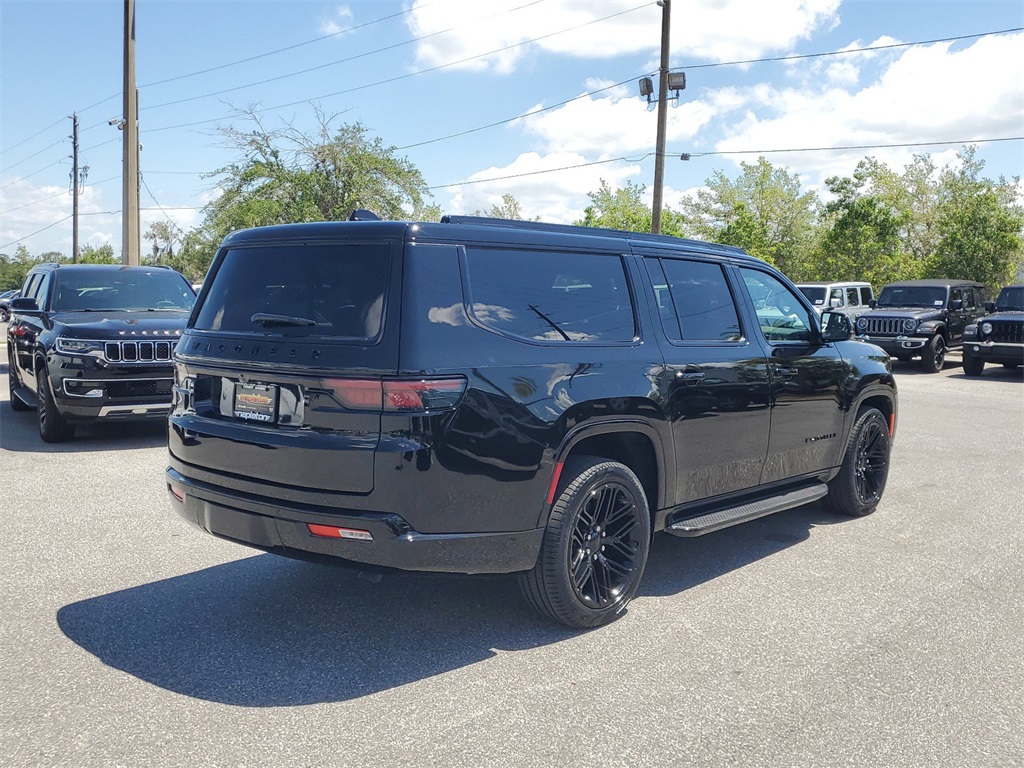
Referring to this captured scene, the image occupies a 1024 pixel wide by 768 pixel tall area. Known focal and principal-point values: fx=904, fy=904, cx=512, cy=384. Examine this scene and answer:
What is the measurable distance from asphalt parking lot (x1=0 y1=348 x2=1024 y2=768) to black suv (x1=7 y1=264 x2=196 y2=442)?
2479 millimetres

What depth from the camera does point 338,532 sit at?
368cm

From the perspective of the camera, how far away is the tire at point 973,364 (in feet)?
59.8

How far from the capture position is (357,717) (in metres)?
3.36

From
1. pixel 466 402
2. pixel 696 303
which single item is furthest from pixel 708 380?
pixel 466 402

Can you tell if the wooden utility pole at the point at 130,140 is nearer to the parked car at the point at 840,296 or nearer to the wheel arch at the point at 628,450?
the parked car at the point at 840,296

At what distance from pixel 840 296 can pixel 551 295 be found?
20821 millimetres

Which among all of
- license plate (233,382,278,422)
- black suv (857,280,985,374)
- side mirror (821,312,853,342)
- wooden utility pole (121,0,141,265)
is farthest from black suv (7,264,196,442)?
black suv (857,280,985,374)

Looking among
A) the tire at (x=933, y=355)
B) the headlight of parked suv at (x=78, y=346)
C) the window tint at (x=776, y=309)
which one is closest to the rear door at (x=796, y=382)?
the window tint at (x=776, y=309)

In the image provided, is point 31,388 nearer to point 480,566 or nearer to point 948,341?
point 480,566

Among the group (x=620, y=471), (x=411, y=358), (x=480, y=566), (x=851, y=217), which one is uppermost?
(x=851, y=217)

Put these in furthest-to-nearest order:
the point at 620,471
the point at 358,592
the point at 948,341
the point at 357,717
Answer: the point at 948,341 < the point at 358,592 < the point at 620,471 < the point at 357,717

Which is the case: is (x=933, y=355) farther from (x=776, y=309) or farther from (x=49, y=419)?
(x=49, y=419)

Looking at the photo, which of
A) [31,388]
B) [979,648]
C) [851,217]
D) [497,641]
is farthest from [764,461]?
[851,217]

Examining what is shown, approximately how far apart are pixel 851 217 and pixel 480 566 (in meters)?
36.7
